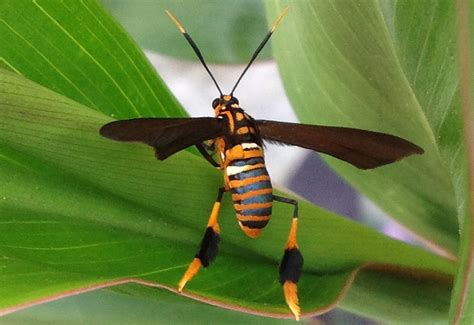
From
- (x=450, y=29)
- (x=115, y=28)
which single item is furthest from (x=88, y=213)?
(x=450, y=29)

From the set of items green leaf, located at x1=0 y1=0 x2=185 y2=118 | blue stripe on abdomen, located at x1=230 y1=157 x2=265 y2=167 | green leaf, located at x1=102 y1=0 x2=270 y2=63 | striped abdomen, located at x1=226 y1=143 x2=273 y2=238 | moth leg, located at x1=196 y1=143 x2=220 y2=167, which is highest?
green leaf, located at x1=102 y1=0 x2=270 y2=63

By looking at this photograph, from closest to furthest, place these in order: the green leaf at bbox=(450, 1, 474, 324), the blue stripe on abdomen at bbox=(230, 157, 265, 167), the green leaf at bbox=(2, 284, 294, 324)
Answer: the green leaf at bbox=(450, 1, 474, 324), the blue stripe on abdomen at bbox=(230, 157, 265, 167), the green leaf at bbox=(2, 284, 294, 324)

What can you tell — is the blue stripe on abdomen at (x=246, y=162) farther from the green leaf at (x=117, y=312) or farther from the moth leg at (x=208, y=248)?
the green leaf at (x=117, y=312)

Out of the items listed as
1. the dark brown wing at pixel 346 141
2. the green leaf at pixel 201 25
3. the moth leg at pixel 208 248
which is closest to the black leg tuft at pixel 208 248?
the moth leg at pixel 208 248

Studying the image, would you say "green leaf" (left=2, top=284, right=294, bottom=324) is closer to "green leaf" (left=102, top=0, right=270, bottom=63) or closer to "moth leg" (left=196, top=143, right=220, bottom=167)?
"moth leg" (left=196, top=143, right=220, bottom=167)

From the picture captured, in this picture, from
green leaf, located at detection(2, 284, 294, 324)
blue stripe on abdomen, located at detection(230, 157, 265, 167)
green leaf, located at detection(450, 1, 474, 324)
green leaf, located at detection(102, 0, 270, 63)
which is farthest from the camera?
green leaf, located at detection(102, 0, 270, 63)

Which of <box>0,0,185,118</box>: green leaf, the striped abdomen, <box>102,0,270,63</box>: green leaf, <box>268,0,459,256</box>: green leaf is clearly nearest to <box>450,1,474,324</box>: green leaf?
<box>268,0,459,256</box>: green leaf
